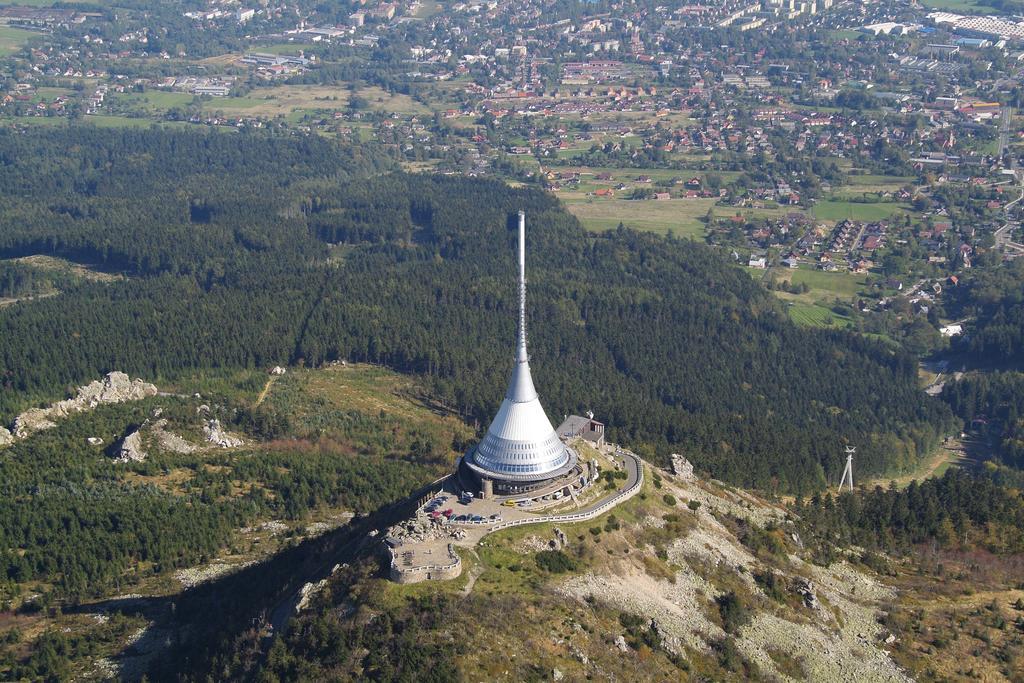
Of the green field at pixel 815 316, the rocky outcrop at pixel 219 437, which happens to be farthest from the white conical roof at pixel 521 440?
the green field at pixel 815 316

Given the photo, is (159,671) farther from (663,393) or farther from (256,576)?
(663,393)

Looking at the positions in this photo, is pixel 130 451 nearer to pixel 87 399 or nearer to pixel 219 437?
pixel 219 437

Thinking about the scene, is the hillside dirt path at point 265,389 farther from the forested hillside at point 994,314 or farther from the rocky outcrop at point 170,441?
the forested hillside at point 994,314

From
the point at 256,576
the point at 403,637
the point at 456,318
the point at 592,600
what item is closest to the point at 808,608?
the point at 592,600

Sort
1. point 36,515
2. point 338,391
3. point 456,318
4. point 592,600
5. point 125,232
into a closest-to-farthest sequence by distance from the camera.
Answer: point 592,600, point 36,515, point 338,391, point 456,318, point 125,232

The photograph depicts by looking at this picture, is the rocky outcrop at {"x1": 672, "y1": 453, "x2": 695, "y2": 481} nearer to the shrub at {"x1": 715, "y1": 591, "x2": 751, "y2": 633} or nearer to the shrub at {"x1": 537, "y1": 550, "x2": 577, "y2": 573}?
the shrub at {"x1": 715, "y1": 591, "x2": 751, "y2": 633}

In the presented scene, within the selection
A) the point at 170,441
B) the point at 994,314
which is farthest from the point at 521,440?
the point at 994,314
